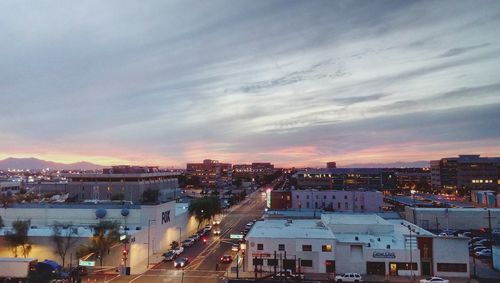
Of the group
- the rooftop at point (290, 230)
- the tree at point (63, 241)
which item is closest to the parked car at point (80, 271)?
the tree at point (63, 241)

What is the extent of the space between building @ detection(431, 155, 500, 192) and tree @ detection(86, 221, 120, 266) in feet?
476

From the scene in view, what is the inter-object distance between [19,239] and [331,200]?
205 feet

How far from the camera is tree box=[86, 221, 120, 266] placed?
140 ft

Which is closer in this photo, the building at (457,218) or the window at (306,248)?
the window at (306,248)

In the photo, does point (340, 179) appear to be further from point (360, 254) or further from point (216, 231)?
point (360, 254)

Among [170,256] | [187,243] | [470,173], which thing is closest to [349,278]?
[170,256]

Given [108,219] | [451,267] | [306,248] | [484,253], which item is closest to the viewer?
[451,267]

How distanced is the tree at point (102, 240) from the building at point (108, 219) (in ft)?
2.72

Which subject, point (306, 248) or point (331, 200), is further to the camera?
point (331, 200)

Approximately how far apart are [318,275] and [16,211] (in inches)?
1614

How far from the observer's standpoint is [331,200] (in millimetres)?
89125

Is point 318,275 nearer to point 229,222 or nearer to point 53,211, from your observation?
point 53,211

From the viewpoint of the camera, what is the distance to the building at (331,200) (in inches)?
3391

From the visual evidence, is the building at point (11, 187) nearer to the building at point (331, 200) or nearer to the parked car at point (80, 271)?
the building at point (331, 200)
